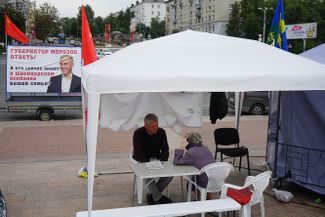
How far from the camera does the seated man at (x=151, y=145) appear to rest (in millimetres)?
6711

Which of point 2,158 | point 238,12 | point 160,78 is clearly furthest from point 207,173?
point 238,12

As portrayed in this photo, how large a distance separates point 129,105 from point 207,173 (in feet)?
8.85

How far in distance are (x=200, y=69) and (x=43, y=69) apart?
1125cm

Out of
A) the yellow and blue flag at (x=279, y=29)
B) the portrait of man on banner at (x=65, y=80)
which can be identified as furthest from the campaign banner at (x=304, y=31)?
the yellow and blue flag at (x=279, y=29)

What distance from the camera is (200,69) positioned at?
202 inches

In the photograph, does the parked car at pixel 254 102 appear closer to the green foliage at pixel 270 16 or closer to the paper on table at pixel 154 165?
the paper on table at pixel 154 165

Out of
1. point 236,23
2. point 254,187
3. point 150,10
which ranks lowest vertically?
point 254,187

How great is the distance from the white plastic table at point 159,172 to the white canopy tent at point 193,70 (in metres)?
1.21

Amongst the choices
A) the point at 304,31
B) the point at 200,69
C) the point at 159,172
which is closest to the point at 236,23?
the point at 304,31

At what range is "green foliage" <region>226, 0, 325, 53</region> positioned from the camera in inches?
2507

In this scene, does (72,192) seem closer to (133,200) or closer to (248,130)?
(133,200)

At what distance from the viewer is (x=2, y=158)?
33.1 feet

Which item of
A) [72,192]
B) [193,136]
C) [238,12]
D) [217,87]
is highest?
[238,12]

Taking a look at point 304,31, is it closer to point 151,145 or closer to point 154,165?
point 151,145
